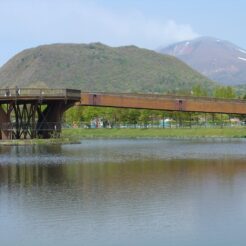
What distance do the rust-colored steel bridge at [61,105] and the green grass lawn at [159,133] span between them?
13.2 m

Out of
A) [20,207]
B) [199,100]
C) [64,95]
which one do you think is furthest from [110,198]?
[199,100]

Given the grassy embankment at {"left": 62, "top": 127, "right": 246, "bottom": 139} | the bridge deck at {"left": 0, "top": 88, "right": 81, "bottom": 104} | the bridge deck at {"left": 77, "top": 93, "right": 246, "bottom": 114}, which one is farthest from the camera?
the grassy embankment at {"left": 62, "top": 127, "right": 246, "bottom": 139}

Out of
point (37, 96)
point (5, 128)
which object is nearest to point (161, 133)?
point (5, 128)

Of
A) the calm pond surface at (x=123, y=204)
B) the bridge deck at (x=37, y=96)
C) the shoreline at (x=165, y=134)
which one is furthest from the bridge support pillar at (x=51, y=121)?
the calm pond surface at (x=123, y=204)

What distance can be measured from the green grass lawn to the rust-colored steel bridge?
13.2 meters

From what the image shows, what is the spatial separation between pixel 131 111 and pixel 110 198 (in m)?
99.8

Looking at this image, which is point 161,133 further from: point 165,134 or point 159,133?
point 165,134

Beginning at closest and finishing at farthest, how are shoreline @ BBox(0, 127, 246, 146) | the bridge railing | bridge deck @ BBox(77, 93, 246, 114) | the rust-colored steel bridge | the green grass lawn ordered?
the bridge railing → the rust-colored steel bridge → bridge deck @ BBox(77, 93, 246, 114) → shoreline @ BBox(0, 127, 246, 146) → the green grass lawn

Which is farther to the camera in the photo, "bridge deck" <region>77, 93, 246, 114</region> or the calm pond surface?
"bridge deck" <region>77, 93, 246, 114</region>

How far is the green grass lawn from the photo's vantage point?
3976 inches

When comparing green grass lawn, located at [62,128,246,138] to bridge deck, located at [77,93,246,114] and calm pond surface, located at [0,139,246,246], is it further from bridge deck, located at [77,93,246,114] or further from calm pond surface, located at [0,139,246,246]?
calm pond surface, located at [0,139,246,246]

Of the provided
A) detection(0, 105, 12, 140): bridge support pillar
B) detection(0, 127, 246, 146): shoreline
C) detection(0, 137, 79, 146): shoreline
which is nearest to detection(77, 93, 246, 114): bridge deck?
detection(0, 127, 246, 146): shoreline

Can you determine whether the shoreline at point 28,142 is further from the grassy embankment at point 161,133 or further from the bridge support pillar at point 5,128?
the grassy embankment at point 161,133

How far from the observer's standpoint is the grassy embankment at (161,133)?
10081 centimetres
